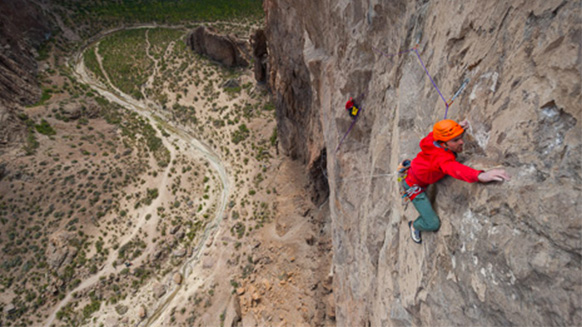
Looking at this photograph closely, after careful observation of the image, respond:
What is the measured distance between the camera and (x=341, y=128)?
9.52 m

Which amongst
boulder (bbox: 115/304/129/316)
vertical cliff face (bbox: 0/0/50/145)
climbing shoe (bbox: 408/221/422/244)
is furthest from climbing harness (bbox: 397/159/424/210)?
vertical cliff face (bbox: 0/0/50/145)

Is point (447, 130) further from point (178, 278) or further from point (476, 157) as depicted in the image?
point (178, 278)

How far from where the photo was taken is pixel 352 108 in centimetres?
856

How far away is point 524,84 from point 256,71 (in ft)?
101

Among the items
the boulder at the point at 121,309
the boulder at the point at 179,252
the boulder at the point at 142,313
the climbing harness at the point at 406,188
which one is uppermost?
the climbing harness at the point at 406,188

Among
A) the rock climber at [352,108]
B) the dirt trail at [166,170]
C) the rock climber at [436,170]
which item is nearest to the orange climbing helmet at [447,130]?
the rock climber at [436,170]

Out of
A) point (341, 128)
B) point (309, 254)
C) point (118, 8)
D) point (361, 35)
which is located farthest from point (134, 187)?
point (118, 8)

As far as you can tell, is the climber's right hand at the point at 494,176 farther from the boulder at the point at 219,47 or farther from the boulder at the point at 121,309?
the boulder at the point at 219,47

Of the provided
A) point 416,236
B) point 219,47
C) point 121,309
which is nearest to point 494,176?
point 416,236

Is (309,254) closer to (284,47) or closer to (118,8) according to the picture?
(284,47)

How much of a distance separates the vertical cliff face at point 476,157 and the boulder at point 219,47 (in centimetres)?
3029

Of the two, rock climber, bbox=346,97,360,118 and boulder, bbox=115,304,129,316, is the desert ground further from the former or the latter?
rock climber, bbox=346,97,360,118

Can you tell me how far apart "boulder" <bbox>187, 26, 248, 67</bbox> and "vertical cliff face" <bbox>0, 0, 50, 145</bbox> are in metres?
20.5

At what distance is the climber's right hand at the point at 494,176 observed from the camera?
3.08 meters
